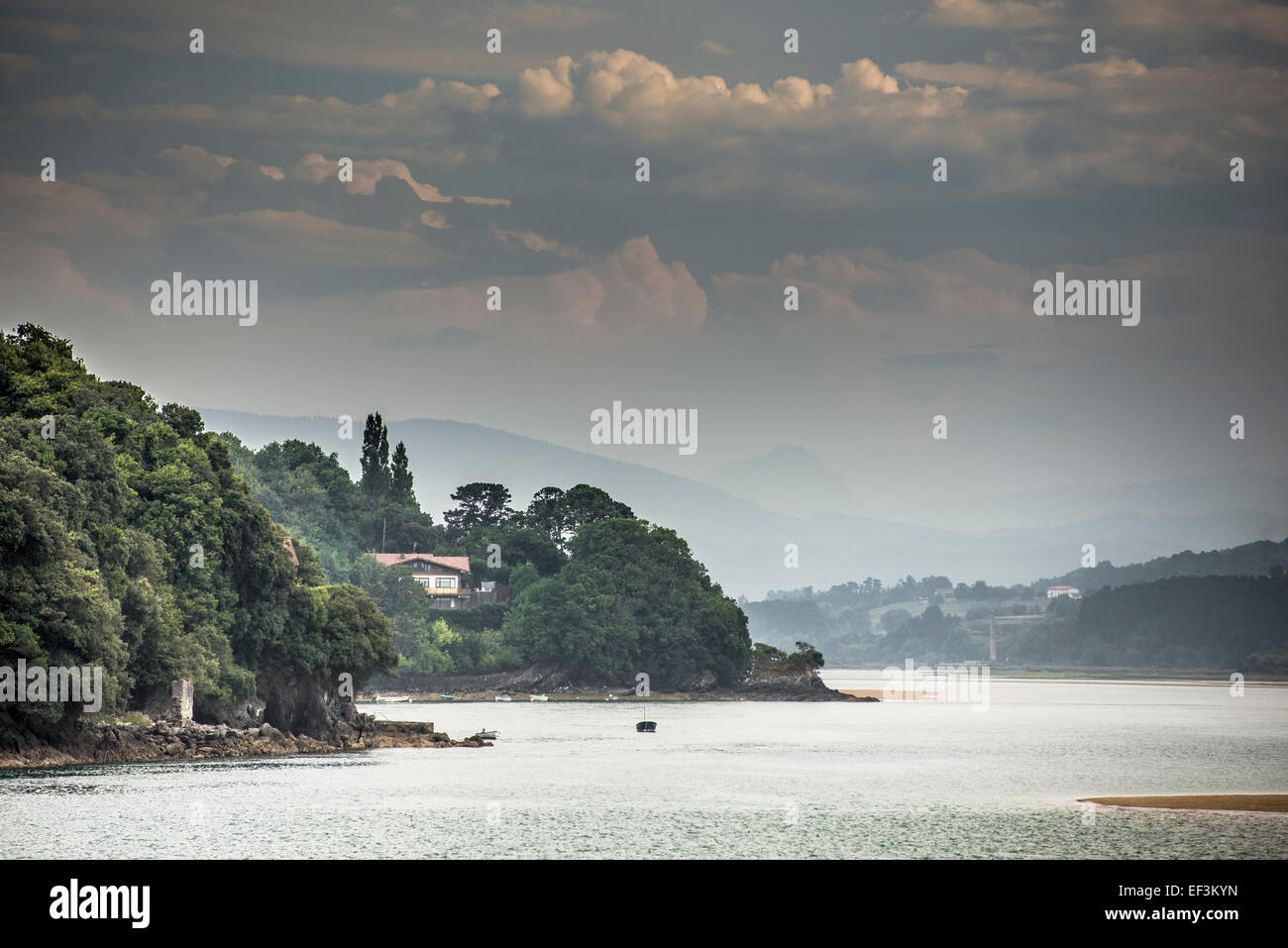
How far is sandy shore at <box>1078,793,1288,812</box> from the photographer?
201 ft

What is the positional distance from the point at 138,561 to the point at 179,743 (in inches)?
418

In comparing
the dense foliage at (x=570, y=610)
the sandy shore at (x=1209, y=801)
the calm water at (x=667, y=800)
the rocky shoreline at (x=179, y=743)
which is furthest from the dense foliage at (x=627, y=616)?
the sandy shore at (x=1209, y=801)

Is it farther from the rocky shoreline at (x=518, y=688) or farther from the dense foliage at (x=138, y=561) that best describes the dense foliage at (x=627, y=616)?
the dense foliage at (x=138, y=561)

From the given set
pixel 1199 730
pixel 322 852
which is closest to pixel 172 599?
pixel 322 852

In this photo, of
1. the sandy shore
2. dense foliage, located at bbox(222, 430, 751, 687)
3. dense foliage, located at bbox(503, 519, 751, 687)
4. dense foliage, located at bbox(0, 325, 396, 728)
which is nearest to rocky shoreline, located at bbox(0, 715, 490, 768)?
dense foliage, located at bbox(0, 325, 396, 728)

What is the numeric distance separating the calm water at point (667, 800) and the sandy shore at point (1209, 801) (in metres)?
2.24

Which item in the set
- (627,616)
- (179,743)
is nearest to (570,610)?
(627,616)

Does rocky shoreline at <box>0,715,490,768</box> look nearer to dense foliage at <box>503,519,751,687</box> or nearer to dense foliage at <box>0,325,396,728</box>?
dense foliage at <box>0,325,396,728</box>

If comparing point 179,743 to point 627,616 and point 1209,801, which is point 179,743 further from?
point 627,616

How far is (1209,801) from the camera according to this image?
6394 centimetres

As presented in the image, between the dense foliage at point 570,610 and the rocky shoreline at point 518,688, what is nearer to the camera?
the dense foliage at point 570,610

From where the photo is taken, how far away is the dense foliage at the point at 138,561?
2537 inches
